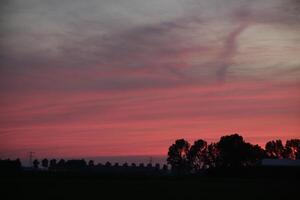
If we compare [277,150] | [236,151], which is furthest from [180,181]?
[277,150]

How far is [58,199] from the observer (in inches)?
1479

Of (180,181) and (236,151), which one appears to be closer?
(180,181)

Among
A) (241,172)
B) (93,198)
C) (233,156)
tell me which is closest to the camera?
(93,198)

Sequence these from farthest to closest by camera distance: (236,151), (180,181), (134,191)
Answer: (236,151)
(180,181)
(134,191)

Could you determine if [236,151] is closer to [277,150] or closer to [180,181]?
[277,150]

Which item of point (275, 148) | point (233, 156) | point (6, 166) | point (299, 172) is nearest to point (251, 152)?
point (233, 156)

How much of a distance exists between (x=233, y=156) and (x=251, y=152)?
19.6 ft

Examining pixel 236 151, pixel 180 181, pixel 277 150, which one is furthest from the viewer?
pixel 277 150

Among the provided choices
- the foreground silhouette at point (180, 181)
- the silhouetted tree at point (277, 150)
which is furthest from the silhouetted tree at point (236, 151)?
the silhouetted tree at point (277, 150)

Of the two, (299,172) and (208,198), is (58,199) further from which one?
(299,172)

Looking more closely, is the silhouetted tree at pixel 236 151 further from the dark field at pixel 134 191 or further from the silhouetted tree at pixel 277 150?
the dark field at pixel 134 191

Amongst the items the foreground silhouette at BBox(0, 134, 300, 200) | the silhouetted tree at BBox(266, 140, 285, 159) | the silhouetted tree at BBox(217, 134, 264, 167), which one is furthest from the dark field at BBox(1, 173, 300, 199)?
the silhouetted tree at BBox(266, 140, 285, 159)

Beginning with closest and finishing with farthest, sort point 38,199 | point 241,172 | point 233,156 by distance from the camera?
point 38,199 < point 241,172 < point 233,156

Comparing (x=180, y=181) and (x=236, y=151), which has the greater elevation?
(x=236, y=151)
